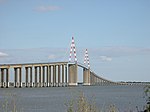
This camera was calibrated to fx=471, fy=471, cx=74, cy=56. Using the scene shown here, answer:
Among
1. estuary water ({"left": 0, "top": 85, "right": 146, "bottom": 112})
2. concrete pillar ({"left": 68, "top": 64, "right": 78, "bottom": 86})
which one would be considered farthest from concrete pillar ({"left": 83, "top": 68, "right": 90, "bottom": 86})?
estuary water ({"left": 0, "top": 85, "right": 146, "bottom": 112})

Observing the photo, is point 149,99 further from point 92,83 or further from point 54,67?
point 92,83

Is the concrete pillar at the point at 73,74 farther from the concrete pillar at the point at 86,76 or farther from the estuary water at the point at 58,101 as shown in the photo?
the estuary water at the point at 58,101

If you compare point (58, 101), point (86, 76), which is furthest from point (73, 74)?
point (58, 101)

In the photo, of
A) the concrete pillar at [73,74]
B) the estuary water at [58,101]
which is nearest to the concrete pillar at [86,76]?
the concrete pillar at [73,74]

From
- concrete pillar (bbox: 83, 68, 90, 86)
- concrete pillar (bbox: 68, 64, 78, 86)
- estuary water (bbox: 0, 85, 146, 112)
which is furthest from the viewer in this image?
concrete pillar (bbox: 83, 68, 90, 86)

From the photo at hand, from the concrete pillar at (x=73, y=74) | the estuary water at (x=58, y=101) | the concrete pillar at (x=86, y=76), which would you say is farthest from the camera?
the concrete pillar at (x=86, y=76)

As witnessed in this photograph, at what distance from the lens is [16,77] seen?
5276 inches

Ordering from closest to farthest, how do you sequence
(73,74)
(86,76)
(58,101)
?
1. (58,101)
2. (73,74)
3. (86,76)

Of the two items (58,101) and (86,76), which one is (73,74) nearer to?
(86,76)

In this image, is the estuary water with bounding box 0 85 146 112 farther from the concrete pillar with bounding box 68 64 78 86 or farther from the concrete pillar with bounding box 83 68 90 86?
the concrete pillar with bounding box 83 68 90 86

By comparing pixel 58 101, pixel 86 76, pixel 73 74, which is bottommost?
pixel 58 101

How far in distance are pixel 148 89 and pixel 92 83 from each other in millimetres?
171277

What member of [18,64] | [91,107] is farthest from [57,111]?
[18,64]

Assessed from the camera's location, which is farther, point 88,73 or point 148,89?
point 88,73
